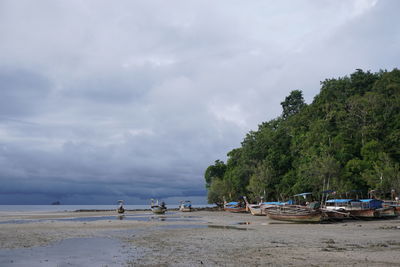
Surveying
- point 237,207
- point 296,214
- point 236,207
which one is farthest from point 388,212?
point 236,207

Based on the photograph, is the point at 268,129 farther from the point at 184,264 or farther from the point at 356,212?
the point at 184,264

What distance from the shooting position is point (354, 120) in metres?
70.3

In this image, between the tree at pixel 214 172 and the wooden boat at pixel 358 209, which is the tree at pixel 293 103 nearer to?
the tree at pixel 214 172

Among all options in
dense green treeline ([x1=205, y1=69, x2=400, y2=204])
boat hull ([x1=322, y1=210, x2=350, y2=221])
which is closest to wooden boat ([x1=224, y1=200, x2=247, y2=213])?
dense green treeline ([x1=205, y1=69, x2=400, y2=204])

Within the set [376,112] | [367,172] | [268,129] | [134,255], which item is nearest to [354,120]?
[376,112]

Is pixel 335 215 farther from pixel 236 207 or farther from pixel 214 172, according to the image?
pixel 214 172

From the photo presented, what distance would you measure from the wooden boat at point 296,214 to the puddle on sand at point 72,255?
79.2ft

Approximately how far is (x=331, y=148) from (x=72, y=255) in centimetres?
5504

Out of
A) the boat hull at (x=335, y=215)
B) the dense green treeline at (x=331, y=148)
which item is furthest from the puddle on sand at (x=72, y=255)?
the dense green treeline at (x=331, y=148)

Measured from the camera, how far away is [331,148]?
2584 inches

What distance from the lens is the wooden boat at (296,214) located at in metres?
41.0

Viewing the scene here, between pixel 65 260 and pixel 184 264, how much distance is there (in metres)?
6.09

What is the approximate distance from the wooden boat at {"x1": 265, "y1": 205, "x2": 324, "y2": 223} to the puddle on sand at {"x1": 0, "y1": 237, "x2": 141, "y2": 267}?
79.2 feet

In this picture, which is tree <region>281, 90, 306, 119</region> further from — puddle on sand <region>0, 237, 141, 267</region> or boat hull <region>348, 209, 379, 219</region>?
puddle on sand <region>0, 237, 141, 267</region>
